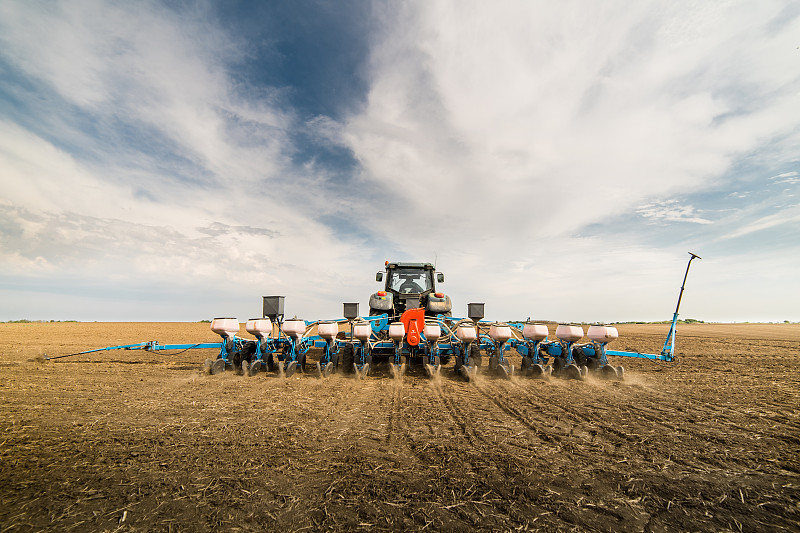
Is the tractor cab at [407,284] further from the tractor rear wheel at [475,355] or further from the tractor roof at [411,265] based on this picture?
the tractor rear wheel at [475,355]

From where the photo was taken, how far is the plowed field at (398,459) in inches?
98.8

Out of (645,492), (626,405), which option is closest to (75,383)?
(645,492)

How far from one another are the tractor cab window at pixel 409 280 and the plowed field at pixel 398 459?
5.51 meters

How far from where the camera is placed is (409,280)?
39.7 feet

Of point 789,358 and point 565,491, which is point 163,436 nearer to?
point 565,491

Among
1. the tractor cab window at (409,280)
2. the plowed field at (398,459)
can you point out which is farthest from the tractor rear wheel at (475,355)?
the tractor cab window at (409,280)


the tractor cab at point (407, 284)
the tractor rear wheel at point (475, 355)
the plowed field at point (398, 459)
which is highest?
the tractor cab at point (407, 284)

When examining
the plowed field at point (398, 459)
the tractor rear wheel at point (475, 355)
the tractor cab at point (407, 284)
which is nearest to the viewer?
the plowed field at point (398, 459)

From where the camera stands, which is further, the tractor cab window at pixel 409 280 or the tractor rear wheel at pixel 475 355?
the tractor cab window at pixel 409 280

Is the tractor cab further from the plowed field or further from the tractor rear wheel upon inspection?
the plowed field

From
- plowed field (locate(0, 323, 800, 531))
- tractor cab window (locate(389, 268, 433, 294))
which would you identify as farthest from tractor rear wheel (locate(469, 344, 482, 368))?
tractor cab window (locate(389, 268, 433, 294))

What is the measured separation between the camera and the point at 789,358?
1134 centimetres

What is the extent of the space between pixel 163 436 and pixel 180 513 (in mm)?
1925

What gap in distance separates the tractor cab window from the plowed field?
551 cm
